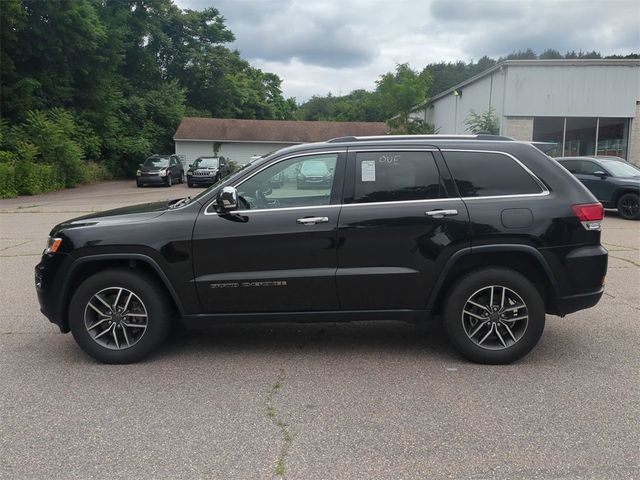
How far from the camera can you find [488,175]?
4.71 metres

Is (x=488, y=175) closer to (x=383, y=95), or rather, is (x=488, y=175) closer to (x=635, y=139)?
(x=635, y=139)

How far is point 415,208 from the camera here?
4.60 metres

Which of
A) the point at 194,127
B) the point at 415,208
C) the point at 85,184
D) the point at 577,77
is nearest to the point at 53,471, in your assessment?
the point at 415,208

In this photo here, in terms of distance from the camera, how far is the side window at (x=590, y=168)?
15.2 metres

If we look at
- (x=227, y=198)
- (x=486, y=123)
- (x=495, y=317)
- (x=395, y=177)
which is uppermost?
(x=486, y=123)

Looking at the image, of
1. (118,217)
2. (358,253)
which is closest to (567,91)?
(358,253)

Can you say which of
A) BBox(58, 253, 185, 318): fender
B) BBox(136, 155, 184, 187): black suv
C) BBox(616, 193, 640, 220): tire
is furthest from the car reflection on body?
BBox(136, 155, 184, 187): black suv

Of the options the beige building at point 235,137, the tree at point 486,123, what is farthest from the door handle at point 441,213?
the beige building at point 235,137

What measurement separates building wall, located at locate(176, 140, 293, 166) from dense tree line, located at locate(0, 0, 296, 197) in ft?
7.73

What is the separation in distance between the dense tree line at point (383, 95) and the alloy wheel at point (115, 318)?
31.7 metres

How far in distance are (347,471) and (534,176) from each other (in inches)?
114

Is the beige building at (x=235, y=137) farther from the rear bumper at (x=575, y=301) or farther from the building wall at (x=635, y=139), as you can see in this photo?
the rear bumper at (x=575, y=301)

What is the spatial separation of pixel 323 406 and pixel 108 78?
39582mm

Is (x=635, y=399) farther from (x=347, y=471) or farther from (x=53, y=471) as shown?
(x=53, y=471)
